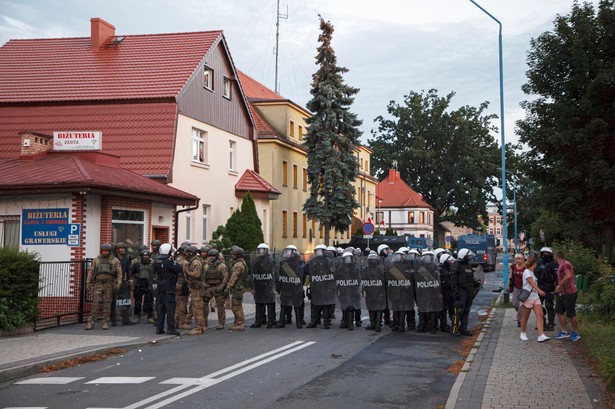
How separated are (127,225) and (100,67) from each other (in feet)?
33.4

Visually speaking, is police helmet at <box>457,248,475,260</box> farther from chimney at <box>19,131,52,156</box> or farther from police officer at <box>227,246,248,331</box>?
chimney at <box>19,131,52,156</box>

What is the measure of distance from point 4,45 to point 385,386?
27.9 meters

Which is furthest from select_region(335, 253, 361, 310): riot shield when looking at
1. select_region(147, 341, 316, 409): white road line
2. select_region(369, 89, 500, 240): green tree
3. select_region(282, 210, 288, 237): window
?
select_region(369, 89, 500, 240): green tree

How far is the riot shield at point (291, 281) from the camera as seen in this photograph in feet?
54.9

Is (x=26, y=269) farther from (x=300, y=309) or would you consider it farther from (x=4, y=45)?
(x=4, y=45)

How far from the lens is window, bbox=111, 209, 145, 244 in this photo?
66.6 ft

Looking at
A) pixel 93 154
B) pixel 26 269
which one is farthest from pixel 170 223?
pixel 26 269

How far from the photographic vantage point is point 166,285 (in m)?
14.9

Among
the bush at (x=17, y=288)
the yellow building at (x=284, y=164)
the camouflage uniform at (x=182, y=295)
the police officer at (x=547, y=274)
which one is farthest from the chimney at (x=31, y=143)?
the yellow building at (x=284, y=164)

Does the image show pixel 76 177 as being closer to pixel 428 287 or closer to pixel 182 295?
pixel 182 295

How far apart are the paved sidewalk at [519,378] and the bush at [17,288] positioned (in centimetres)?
870

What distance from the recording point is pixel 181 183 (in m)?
27.2

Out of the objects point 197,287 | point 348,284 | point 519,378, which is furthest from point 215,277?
point 519,378

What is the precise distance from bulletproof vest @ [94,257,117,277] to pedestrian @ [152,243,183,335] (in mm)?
1374
